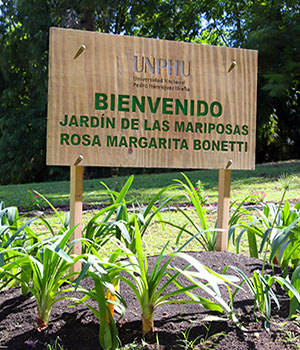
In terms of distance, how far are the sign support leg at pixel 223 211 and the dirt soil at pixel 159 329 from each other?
0.65 m

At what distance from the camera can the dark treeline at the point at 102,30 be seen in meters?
13.1

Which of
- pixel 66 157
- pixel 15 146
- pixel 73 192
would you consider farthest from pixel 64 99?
pixel 15 146

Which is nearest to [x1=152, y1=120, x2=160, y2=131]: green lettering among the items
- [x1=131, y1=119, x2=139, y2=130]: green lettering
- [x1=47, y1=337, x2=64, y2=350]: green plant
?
A: [x1=131, y1=119, x2=139, y2=130]: green lettering

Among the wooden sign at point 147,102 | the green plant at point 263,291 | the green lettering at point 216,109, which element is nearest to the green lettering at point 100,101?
the wooden sign at point 147,102

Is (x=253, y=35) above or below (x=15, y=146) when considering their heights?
above

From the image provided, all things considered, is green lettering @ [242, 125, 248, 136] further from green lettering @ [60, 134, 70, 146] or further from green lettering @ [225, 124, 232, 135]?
green lettering @ [60, 134, 70, 146]

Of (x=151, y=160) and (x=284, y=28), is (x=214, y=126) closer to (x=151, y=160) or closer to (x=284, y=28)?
(x=151, y=160)

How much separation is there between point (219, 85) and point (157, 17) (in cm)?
1395

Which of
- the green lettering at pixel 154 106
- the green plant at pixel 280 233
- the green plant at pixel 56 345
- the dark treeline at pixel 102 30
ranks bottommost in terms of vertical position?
the green plant at pixel 56 345

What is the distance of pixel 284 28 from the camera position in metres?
11.7

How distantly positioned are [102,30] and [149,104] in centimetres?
1376

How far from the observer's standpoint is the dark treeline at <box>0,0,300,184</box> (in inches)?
515

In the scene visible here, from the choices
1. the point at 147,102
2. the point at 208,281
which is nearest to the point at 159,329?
the point at 208,281

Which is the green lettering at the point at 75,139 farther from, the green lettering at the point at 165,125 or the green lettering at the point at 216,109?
the green lettering at the point at 216,109
